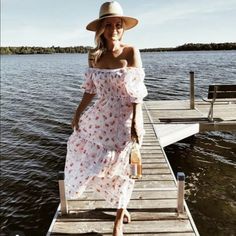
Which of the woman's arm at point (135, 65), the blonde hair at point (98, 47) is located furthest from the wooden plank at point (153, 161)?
the blonde hair at point (98, 47)

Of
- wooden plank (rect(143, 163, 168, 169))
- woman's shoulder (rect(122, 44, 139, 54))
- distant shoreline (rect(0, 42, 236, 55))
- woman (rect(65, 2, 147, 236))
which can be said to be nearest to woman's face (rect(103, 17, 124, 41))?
woman (rect(65, 2, 147, 236))

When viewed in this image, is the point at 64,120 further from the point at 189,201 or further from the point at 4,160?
the point at 189,201

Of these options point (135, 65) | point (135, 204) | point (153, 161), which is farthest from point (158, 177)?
point (135, 65)

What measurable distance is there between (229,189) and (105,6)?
6061 millimetres

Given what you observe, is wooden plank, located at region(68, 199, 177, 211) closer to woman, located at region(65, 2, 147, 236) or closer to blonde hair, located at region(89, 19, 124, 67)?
woman, located at region(65, 2, 147, 236)

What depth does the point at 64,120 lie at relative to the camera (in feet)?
52.0

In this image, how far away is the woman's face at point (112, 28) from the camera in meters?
3.45

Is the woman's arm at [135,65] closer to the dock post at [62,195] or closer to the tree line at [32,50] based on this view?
the dock post at [62,195]

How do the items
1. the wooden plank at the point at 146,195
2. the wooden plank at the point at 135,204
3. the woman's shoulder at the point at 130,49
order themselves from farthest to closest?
1. the wooden plank at the point at 146,195
2. the wooden plank at the point at 135,204
3. the woman's shoulder at the point at 130,49

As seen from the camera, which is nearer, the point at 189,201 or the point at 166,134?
the point at 189,201

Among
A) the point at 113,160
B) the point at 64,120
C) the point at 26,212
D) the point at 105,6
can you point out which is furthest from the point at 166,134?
the point at 64,120

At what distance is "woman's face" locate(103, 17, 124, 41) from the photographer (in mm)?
3447

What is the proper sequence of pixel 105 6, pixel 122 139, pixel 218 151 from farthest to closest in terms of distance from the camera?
pixel 218 151
pixel 122 139
pixel 105 6

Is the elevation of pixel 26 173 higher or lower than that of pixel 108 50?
lower
